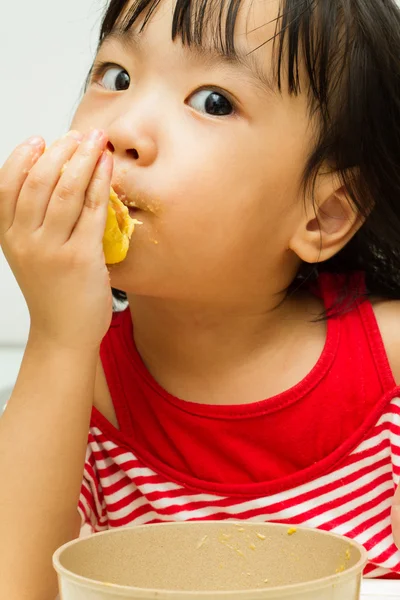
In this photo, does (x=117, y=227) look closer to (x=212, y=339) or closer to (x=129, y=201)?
(x=129, y=201)

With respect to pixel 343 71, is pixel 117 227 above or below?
below

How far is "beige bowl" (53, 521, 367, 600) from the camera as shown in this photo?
1.99 ft

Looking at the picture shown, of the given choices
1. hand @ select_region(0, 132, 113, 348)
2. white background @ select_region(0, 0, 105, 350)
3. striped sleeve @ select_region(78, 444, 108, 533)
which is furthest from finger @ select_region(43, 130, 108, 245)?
white background @ select_region(0, 0, 105, 350)

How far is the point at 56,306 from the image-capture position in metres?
0.86

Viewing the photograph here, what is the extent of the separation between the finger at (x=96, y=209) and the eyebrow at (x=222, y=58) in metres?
0.15

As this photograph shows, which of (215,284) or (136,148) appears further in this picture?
(215,284)

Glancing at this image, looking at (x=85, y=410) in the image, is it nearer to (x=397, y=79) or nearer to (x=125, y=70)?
(x=125, y=70)

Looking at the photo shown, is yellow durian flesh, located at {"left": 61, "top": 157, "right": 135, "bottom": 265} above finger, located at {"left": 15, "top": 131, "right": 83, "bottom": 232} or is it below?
below

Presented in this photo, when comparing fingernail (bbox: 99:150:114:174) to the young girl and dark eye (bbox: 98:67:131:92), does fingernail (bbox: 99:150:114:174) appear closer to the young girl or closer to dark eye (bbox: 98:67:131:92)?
the young girl

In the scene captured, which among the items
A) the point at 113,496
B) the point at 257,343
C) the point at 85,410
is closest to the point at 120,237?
the point at 85,410

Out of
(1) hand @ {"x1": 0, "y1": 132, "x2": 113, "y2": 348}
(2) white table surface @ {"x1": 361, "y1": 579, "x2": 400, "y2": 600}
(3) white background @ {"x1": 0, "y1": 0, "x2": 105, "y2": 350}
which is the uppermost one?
(3) white background @ {"x1": 0, "y1": 0, "x2": 105, "y2": 350}

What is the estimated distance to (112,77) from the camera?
97 cm

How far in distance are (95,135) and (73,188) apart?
5 centimetres

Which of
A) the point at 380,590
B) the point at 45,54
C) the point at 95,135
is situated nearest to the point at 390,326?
the point at 380,590
